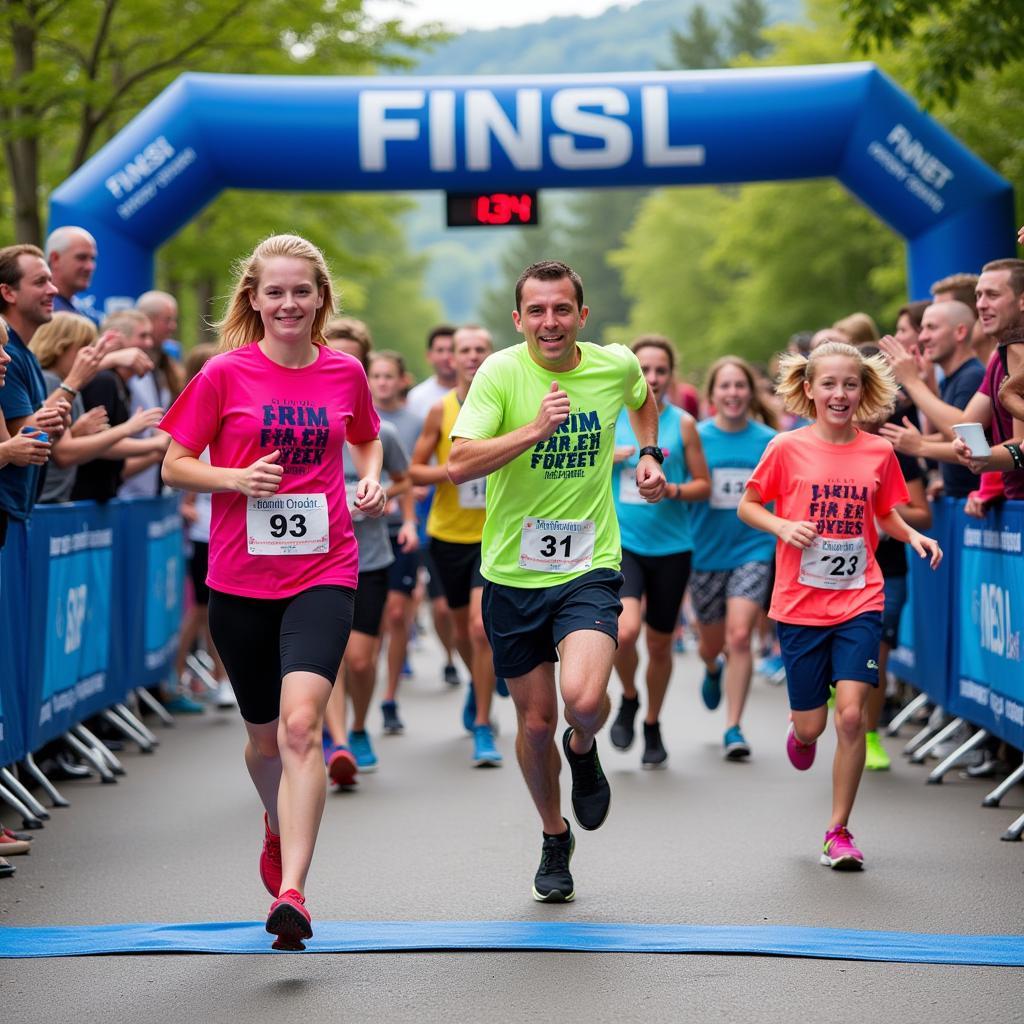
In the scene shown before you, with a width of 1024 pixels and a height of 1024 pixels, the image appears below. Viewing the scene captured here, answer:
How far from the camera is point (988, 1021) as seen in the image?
468cm

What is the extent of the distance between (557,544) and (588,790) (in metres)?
0.88

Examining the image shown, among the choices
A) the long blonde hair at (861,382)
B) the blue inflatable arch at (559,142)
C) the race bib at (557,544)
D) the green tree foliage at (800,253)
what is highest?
the green tree foliage at (800,253)

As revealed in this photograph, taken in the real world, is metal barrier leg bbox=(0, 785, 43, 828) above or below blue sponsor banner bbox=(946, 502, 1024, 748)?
below

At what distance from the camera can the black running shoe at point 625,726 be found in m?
9.59

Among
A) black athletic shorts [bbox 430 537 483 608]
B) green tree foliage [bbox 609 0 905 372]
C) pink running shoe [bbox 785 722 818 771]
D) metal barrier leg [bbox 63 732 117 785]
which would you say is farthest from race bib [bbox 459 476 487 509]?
green tree foliage [bbox 609 0 905 372]

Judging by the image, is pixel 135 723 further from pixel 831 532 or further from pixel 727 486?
pixel 831 532

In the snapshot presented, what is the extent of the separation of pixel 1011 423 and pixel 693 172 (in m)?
6.00

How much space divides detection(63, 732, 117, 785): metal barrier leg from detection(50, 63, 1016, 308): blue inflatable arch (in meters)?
5.34

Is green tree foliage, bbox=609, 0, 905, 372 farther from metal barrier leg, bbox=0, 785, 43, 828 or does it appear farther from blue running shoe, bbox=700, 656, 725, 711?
metal barrier leg, bbox=0, 785, 43, 828

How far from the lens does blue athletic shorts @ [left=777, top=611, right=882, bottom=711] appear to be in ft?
23.1

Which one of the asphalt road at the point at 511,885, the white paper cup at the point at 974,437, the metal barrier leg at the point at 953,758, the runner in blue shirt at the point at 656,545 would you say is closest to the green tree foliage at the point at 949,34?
the runner in blue shirt at the point at 656,545

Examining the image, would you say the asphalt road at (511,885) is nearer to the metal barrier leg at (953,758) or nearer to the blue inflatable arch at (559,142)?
the metal barrier leg at (953,758)

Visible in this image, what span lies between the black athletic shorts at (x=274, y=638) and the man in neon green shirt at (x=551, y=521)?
73 cm

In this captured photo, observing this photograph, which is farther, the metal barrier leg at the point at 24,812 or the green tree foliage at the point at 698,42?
the green tree foliage at the point at 698,42
